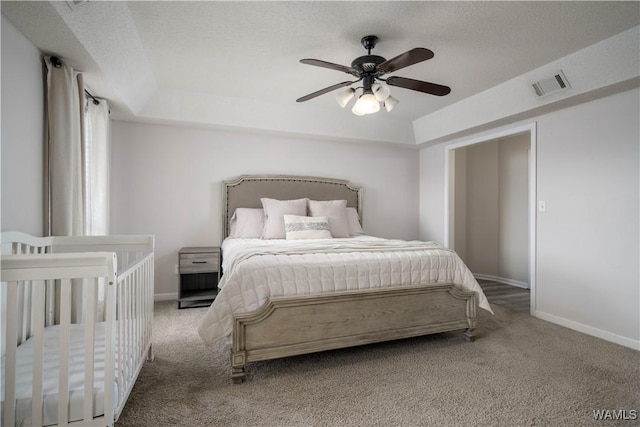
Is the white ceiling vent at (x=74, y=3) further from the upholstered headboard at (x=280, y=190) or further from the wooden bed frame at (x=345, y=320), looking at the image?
the upholstered headboard at (x=280, y=190)

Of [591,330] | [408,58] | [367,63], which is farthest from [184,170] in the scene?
[591,330]

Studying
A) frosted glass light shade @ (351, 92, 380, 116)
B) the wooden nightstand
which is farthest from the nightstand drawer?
frosted glass light shade @ (351, 92, 380, 116)

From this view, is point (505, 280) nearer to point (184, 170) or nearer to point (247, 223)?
point (247, 223)

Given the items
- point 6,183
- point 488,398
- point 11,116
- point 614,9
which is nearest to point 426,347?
point 488,398

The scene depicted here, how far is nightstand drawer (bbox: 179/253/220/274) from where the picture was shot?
3.31 metres

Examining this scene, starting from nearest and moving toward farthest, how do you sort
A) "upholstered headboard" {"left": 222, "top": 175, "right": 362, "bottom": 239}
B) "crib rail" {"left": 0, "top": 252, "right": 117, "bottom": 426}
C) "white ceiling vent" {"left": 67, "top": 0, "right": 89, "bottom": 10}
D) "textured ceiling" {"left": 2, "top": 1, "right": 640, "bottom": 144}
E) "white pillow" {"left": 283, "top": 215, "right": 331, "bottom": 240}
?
"crib rail" {"left": 0, "top": 252, "right": 117, "bottom": 426}, "white ceiling vent" {"left": 67, "top": 0, "right": 89, "bottom": 10}, "textured ceiling" {"left": 2, "top": 1, "right": 640, "bottom": 144}, "white pillow" {"left": 283, "top": 215, "right": 331, "bottom": 240}, "upholstered headboard" {"left": 222, "top": 175, "right": 362, "bottom": 239}

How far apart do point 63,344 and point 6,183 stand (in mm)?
1116

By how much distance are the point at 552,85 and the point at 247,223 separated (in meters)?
3.20

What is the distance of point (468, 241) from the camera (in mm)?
5215

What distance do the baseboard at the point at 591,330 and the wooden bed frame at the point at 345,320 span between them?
44.4 inches

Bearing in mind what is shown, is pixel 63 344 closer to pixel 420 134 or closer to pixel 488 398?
pixel 488 398

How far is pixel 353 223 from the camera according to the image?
408 centimetres

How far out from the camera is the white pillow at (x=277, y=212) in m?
3.53

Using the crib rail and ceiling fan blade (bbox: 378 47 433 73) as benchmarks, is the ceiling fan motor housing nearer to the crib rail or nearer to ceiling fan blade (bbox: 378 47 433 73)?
ceiling fan blade (bbox: 378 47 433 73)
